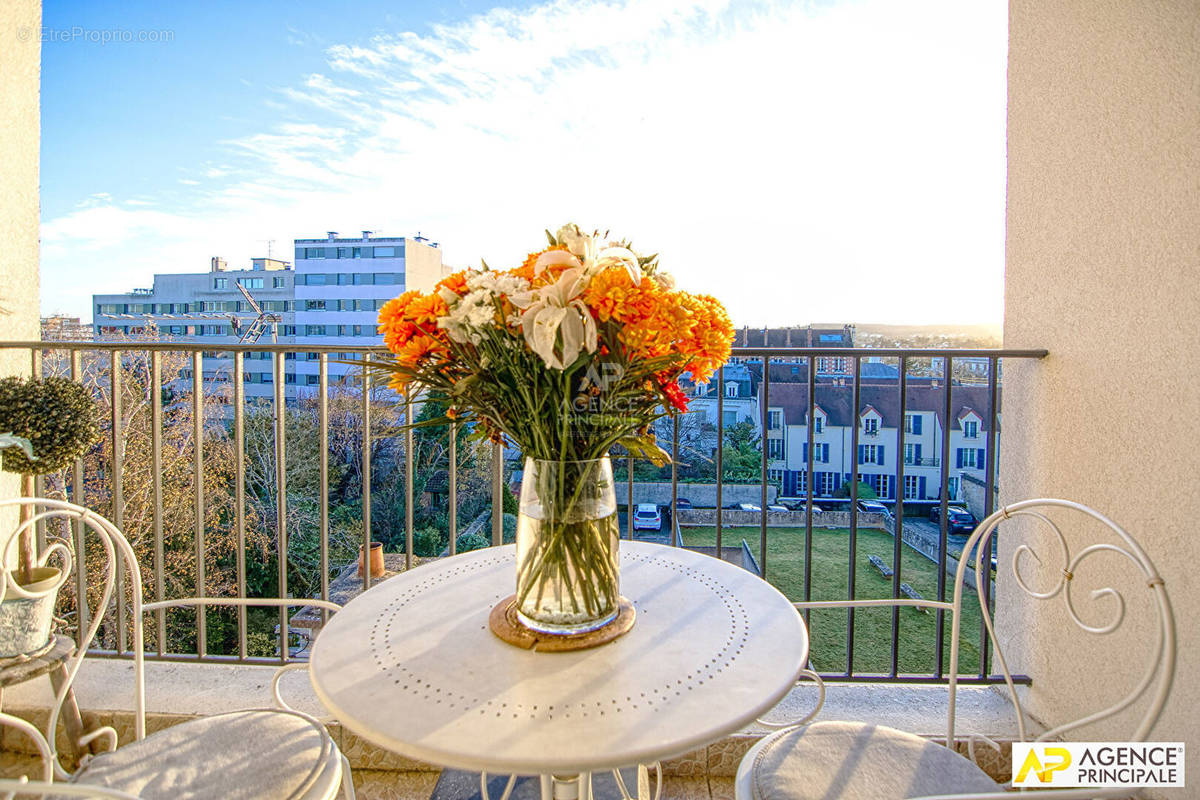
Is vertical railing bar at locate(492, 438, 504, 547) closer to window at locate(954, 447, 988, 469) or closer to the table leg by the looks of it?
the table leg

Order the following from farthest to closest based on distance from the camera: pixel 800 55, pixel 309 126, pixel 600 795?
pixel 309 126 < pixel 800 55 < pixel 600 795

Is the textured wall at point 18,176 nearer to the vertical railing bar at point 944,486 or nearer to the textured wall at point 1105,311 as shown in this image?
the vertical railing bar at point 944,486

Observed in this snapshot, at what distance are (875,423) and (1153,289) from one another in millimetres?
1624

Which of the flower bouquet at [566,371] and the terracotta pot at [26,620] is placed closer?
the flower bouquet at [566,371]

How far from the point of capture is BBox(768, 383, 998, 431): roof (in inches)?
79.5

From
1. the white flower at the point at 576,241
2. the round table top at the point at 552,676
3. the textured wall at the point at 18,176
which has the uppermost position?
the textured wall at the point at 18,176

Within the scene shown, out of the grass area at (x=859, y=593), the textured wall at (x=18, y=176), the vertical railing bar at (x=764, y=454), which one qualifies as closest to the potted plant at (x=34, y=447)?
the textured wall at (x=18, y=176)

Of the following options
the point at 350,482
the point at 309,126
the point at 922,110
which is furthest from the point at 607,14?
the point at 309,126

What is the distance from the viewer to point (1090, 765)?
4.00 ft

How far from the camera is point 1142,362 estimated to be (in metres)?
1.52

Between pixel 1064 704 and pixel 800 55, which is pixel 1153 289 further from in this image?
pixel 800 55

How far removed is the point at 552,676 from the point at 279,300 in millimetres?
13907

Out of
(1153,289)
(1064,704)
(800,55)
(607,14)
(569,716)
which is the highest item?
(607,14)

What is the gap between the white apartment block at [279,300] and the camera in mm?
10609
